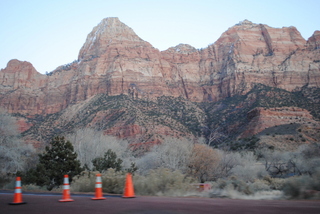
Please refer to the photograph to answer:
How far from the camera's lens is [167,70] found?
11675 centimetres

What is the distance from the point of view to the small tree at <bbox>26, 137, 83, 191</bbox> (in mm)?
23541

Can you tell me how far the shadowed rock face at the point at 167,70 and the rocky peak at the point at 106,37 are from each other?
40 centimetres

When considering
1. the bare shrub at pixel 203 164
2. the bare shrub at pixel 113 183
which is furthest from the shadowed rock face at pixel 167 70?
the bare shrub at pixel 113 183

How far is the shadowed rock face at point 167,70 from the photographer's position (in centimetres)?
9812

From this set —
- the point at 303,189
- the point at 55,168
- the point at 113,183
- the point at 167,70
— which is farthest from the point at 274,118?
the point at 303,189

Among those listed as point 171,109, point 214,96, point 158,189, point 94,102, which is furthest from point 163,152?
point 214,96

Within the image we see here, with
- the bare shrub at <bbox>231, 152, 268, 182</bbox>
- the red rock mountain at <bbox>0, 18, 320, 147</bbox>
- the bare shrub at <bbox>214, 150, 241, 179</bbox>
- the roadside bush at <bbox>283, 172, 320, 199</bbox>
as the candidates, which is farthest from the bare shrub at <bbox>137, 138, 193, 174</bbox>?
the red rock mountain at <bbox>0, 18, 320, 147</bbox>

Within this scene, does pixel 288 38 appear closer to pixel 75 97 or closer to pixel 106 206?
pixel 75 97

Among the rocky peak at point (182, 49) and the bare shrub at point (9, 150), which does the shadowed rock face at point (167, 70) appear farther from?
the bare shrub at point (9, 150)

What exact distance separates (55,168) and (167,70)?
9502cm

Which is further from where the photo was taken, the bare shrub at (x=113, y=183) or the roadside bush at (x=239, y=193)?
the bare shrub at (x=113, y=183)

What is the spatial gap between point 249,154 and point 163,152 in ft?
49.7

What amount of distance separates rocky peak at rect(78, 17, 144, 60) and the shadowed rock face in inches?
15.6

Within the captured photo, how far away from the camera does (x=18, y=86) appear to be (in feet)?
398
